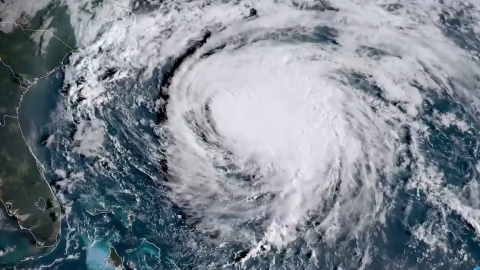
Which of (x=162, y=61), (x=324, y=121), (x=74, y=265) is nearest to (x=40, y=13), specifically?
(x=162, y=61)

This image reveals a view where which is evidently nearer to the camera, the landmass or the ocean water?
the ocean water

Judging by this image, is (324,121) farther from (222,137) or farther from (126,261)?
(126,261)

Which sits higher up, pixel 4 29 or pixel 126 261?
pixel 4 29

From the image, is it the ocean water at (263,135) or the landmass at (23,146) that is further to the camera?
the landmass at (23,146)

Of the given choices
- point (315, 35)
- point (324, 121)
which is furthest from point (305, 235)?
point (315, 35)

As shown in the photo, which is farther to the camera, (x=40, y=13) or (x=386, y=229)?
(x=40, y=13)

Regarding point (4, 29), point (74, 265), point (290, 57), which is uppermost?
point (4, 29)

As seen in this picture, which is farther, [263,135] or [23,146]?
[23,146]
